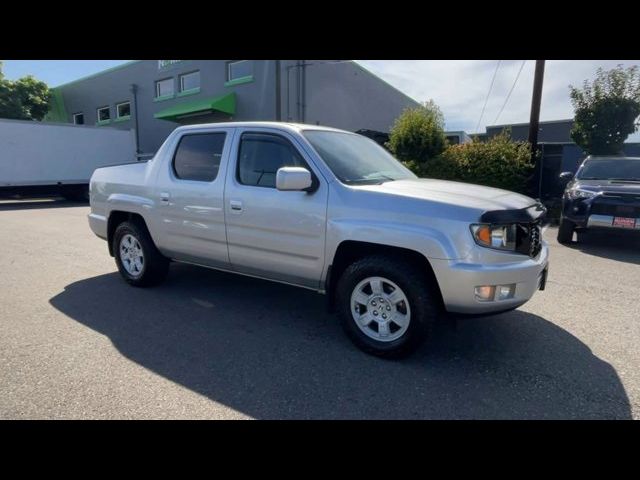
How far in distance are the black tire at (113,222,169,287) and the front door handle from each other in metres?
1.46

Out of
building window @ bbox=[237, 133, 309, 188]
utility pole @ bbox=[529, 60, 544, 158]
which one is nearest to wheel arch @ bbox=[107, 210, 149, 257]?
building window @ bbox=[237, 133, 309, 188]

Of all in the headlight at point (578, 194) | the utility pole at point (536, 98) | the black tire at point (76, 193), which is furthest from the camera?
the black tire at point (76, 193)

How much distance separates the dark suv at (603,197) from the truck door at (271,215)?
6.13m

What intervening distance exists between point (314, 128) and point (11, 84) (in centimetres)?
3195

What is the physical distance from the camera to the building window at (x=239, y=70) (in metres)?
18.5

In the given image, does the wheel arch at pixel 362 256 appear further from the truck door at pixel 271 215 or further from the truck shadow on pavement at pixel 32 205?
the truck shadow on pavement at pixel 32 205

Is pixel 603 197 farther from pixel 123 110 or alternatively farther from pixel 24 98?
pixel 24 98

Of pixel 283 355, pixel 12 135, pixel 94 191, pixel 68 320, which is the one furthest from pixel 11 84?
pixel 283 355

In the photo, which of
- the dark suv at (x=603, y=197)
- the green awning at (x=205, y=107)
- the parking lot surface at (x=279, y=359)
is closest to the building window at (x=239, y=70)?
the green awning at (x=205, y=107)

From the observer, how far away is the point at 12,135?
16062 millimetres

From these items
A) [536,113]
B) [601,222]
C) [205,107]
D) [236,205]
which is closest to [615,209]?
[601,222]

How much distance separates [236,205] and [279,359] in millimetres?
1543
